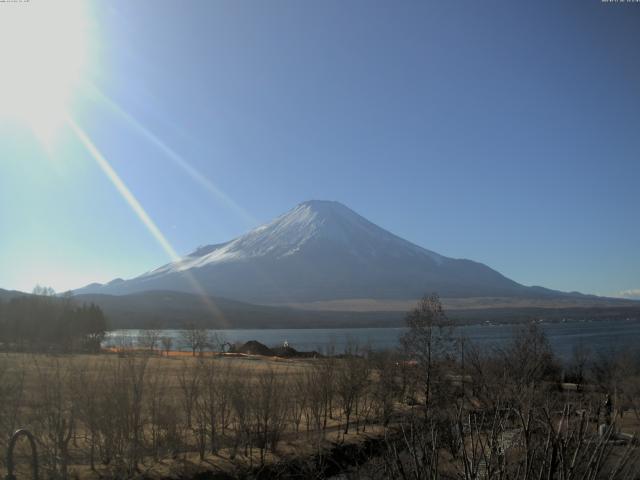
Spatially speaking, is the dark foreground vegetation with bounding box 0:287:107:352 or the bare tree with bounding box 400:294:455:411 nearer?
the bare tree with bounding box 400:294:455:411

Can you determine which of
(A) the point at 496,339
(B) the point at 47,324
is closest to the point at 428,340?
(B) the point at 47,324

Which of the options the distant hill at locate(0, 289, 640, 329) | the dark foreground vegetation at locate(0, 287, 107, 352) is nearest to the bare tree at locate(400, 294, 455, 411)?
the dark foreground vegetation at locate(0, 287, 107, 352)

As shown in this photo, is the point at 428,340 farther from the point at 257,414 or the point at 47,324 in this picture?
the point at 47,324

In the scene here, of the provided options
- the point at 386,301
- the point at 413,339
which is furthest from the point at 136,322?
the point at 413,339

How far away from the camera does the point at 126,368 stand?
13211 mm

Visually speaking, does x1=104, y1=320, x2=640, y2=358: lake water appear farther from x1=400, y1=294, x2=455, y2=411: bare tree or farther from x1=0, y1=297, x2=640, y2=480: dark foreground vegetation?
x1=0, y1=297, x2=640, y2=480: dark foreground vegetation

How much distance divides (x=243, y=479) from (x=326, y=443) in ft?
12.5

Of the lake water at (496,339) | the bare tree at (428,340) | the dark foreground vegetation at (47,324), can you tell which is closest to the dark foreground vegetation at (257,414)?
the bare tree at (428,340)

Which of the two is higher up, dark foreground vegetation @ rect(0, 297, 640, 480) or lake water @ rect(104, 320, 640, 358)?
dark foreground vegetation @ rect(0, 297, 640, 480)

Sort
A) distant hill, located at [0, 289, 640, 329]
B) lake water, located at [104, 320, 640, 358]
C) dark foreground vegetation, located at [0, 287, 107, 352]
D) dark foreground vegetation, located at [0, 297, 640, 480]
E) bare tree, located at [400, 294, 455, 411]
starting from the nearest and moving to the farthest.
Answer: dark foreground vegetation, located at [0, 297, 640, 480], bare tree, located at [400, 294, 455, 411], dark foreground vegetation, located at [0, 287, 107, 352], lake water, located at [104, 320, 640, 358], distant hill, located at [0, 289, 640, 329]

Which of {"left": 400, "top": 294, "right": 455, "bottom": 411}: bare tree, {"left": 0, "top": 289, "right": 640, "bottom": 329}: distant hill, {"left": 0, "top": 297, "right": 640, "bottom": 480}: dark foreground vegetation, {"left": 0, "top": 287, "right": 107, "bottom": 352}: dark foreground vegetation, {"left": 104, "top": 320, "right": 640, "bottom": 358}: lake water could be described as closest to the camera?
{"left": 0, "top": 297, "right": 640, "bottom": 480}: dark foreground vegetation

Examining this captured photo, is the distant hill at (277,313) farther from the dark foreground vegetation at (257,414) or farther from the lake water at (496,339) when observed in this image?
the dark foreground vegetation at (257,414)

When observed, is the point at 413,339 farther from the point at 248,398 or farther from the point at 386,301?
the point at 386,301

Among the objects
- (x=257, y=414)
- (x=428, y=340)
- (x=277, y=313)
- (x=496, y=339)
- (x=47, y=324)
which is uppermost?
(x=428, y=340)
